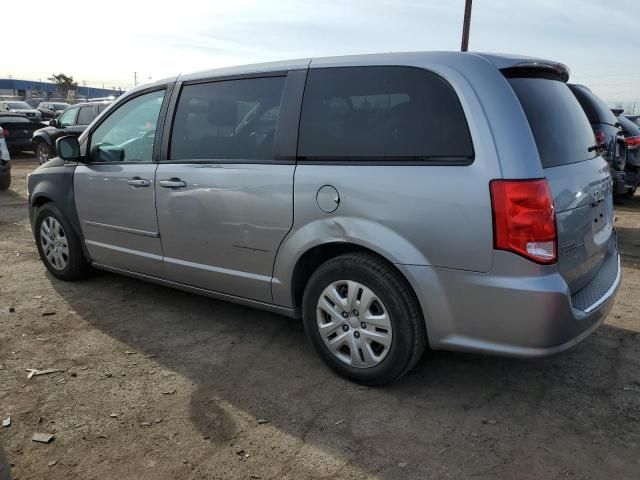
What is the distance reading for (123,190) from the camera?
13.7 feet

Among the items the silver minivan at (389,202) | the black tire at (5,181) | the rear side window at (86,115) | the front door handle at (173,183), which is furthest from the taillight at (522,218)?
the rear side window at (86,115)

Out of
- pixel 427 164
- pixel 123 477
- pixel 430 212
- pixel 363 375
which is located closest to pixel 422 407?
pixel 363 375

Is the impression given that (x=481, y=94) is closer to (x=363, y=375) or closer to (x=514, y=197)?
(x=514, y=197)

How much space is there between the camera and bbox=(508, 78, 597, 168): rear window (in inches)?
108

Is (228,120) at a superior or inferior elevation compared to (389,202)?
superior

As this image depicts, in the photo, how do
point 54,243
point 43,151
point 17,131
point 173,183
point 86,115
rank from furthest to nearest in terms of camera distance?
point 17,131
point 43,151
point 86,115
point 54,243
point 173,183

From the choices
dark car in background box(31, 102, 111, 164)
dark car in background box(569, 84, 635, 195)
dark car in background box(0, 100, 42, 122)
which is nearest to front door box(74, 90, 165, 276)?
dark car in background box(569, 84, 635, 195)

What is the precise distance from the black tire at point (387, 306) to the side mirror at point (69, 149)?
256 cm

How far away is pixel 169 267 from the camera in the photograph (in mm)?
4004

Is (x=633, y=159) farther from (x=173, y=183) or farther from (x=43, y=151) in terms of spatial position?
(x=43, y=151)

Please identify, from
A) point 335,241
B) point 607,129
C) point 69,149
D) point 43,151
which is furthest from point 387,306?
point 43,151

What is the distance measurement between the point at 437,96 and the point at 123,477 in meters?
2.33

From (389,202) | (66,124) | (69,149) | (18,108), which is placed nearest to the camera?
(389,202)

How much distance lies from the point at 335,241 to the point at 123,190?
6.53 ft
